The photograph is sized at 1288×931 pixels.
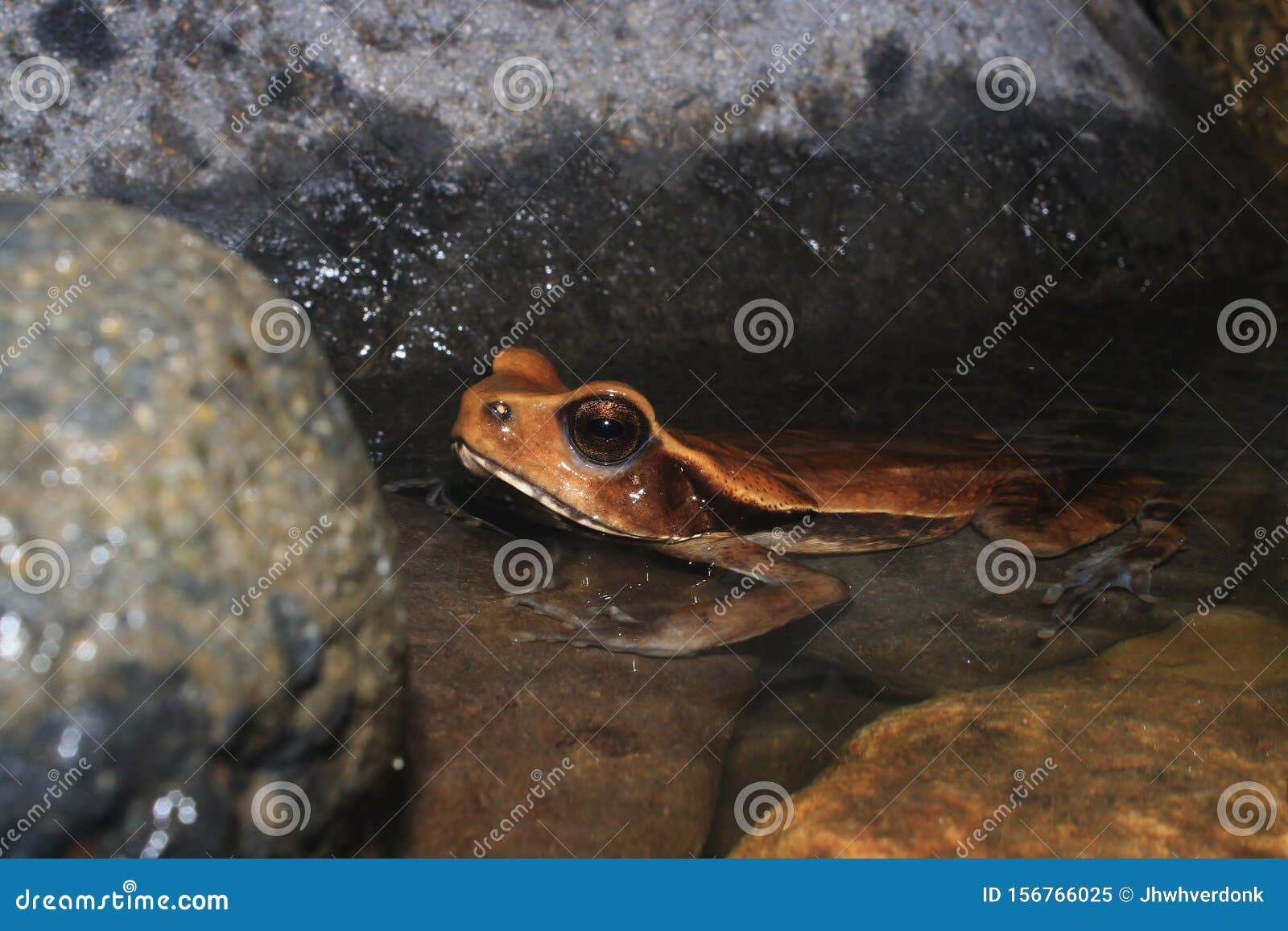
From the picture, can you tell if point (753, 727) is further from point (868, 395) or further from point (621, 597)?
point (868, 395)

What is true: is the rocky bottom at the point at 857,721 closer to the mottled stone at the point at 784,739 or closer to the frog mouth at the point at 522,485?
the mottled stone at the point at 784,739

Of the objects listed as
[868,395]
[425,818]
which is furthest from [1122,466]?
[425,818]

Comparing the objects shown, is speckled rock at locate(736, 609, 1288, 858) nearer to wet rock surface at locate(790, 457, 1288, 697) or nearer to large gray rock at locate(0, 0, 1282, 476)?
wet rock surface at locate(790, 457, 1288, 697)

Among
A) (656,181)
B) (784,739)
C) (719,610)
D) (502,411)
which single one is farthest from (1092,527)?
(656,181)

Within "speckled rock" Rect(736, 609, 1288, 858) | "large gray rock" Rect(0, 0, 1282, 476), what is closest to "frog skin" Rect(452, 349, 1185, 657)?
"speckled rock" Rect(736, 609, 1288, 858)

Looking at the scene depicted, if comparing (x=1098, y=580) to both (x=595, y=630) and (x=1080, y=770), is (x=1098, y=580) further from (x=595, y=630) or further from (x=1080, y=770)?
(x=595, y=630)

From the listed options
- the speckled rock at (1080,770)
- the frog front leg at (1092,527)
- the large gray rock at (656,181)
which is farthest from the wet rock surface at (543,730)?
the frog front leg at (1092,527)
